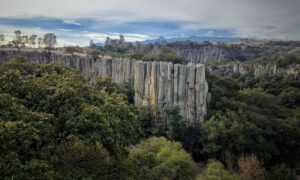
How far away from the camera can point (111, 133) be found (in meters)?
17.0

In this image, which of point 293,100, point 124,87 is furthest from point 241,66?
point 124,87

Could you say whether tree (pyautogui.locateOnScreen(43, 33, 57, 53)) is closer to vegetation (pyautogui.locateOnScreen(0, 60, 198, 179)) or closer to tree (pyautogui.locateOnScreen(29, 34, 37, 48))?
tree (pyautogui.locateOnScreen(29, 34, 37, 48))

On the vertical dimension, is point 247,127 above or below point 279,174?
above

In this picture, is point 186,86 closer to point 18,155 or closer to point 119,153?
point 119,153

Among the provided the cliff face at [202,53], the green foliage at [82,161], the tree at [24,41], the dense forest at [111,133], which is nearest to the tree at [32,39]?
the tree at [24,41]

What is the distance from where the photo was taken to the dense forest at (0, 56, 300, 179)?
14.1 m

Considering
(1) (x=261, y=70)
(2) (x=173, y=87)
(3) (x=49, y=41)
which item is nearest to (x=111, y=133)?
Result: (2) (x=173, y=87)

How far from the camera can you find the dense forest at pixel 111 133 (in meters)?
14.1

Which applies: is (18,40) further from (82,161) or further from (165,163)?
(82,161)

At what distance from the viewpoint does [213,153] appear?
107 feet

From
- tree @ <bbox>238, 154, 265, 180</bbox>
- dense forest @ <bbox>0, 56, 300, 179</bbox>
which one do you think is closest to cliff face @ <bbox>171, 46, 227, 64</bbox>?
dense forest @ <bbox>0, 56, 300, 179</bbox>

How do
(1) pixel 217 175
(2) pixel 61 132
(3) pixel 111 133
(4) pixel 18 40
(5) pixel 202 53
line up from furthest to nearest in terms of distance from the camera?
(5) pixel 202 53, (4) pixel 18 40, (1) pixel 217 175, (3) pixel 111 133, (2) pixel 61 132

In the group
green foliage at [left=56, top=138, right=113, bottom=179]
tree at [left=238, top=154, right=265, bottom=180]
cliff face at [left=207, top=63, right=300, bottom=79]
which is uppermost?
cliff face at [left=207, top=63, right=300, bottom=79]

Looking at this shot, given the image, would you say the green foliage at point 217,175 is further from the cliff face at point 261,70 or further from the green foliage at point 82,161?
the cliff face at point 261,70
